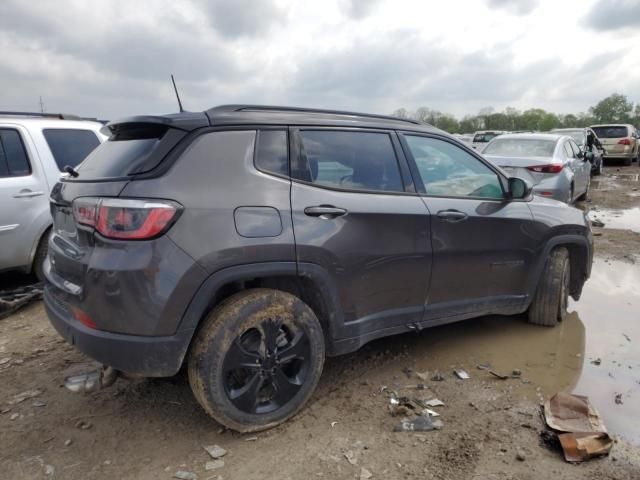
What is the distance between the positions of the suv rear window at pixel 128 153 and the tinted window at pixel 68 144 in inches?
101

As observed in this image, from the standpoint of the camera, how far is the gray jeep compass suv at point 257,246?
2.37m

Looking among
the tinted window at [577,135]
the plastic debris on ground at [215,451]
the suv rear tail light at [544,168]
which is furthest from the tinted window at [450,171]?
the tinted window at [577,135]

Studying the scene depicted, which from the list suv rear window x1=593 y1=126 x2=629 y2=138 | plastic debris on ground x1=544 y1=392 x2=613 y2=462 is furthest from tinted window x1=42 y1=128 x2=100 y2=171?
suv rear window x1=593 y1=126 x2=629 y2=138

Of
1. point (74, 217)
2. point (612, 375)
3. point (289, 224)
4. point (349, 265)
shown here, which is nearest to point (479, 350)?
point (612, 375)

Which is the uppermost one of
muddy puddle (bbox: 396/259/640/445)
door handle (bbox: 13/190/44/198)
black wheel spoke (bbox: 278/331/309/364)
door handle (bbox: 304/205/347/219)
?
door handle (bbox: 13/190/44/198)

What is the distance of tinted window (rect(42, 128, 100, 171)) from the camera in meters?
5.18

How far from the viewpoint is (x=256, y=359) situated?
2650 mm

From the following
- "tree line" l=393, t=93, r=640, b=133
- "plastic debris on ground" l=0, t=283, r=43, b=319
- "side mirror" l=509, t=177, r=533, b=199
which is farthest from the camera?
"tree line" l=393, t=93, r=640, b=133

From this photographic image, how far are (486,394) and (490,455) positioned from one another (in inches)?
26.2

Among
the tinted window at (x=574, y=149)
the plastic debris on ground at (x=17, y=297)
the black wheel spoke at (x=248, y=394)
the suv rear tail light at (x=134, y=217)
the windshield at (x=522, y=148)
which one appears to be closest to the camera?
the suv rear tail light at (x=134, y=217)

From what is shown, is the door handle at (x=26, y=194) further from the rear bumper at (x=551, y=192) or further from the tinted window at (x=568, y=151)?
the tinted window at (x=568, y=151)

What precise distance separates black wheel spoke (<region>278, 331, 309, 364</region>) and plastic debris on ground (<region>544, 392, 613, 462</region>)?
1463 millimetres

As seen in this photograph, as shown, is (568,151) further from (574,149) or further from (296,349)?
(296,349)

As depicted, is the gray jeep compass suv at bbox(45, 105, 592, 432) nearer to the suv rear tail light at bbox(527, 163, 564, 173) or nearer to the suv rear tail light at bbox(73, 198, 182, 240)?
the suv rear tail light at bbox(73, 198, 182, 240)
